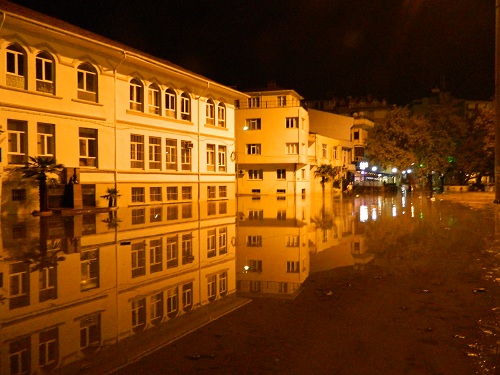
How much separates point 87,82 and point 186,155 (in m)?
8.58

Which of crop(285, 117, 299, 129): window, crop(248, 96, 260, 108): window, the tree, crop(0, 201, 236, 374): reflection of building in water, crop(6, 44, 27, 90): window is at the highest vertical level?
crop(248, 96, 260, 108): window

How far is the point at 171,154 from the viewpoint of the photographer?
2827 centimetres

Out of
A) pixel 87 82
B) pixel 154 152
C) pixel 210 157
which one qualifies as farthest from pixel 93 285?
pixel 210 157

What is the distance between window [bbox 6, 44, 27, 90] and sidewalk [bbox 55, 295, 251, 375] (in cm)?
1682

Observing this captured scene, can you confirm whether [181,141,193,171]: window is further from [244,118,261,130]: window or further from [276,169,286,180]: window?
[276,169,286,180]: window

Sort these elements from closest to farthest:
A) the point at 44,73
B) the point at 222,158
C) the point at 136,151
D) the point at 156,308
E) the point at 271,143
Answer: the point at 156,308
the point at 44,73
the point at 136,151
the point at 222,158
the point at 271,143

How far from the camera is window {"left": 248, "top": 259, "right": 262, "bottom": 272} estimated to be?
8.77 meters

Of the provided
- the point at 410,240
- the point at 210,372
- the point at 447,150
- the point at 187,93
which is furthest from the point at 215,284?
the point at 447,150

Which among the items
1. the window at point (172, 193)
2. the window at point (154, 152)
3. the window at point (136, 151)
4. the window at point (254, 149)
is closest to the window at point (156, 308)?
the window at point (136, 151)

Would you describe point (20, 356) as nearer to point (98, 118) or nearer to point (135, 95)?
point (98, 118)

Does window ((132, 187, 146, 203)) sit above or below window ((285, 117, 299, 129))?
below

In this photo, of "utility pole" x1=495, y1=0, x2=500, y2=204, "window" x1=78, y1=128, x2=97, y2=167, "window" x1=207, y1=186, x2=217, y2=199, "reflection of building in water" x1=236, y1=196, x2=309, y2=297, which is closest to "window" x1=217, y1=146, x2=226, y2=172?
"window" x1=207, y1=186, x2=217, y2=199

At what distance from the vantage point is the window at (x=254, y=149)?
44.0 metres

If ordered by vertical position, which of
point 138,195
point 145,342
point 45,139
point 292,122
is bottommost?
point 145,342
